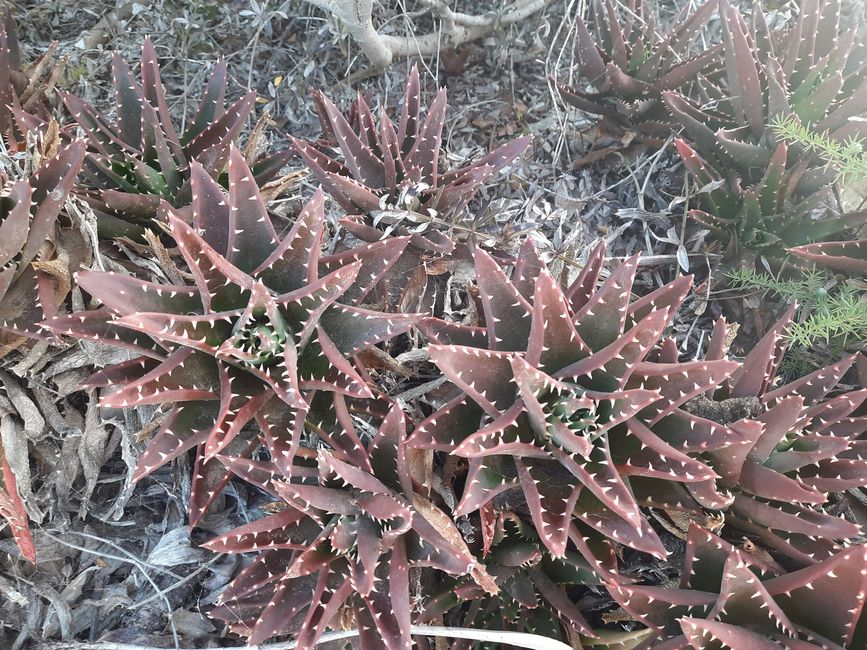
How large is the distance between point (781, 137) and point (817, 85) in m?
0.24

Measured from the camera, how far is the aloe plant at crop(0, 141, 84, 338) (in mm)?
1491

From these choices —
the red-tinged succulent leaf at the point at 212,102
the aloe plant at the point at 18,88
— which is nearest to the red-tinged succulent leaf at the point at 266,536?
the red-tinged succulent leaf at the point at 212,102

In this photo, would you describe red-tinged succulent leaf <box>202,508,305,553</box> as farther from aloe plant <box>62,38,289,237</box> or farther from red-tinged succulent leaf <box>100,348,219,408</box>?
aloe plant <box>62,38,289,237</box>

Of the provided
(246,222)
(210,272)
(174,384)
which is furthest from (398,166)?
(174,384)

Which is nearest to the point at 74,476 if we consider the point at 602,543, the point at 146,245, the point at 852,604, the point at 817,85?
the point at 146,245

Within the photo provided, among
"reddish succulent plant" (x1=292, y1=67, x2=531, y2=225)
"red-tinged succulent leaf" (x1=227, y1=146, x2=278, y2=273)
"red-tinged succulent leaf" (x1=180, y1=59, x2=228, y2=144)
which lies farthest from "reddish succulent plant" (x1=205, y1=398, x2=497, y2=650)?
"red-tinged succulent leaf" (x1=180, y1=59, x2=228, y2=144)

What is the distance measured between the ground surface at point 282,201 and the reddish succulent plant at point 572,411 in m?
0.60

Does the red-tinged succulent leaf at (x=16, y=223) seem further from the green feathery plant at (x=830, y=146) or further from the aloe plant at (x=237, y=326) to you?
the green feathery plant at (x=830, y=146)

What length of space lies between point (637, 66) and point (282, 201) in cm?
136

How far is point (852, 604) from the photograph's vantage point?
4.21ft

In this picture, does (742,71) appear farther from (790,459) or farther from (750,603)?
(750,603)

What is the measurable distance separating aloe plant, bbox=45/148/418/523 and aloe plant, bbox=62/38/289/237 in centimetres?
40

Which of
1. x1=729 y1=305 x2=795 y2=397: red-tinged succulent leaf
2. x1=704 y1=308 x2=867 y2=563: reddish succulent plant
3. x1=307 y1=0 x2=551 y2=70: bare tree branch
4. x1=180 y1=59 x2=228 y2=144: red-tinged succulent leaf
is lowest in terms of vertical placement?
x1=704 y1=308 x2=867 y2=563: reddish succulent plant

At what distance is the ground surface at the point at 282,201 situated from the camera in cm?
184
